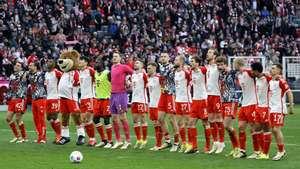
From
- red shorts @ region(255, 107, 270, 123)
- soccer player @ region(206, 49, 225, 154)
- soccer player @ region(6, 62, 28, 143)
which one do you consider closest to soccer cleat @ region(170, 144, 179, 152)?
soccer player @ region(206, 49, 225, 154)

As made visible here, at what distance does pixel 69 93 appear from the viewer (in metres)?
25.1

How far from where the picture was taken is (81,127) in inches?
987

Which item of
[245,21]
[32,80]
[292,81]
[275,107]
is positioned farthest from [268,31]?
[275,107]

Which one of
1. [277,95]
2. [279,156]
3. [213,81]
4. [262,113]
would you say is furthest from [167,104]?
[279,156]

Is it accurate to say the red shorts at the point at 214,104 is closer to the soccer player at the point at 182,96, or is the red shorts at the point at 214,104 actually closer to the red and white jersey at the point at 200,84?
the red and white jersey at the point at 200,84

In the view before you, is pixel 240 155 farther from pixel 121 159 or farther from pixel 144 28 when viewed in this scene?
pixel 144 28

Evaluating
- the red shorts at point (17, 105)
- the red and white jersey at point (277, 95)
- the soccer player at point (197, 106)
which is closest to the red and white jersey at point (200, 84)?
the soccer player at point (197, 106)

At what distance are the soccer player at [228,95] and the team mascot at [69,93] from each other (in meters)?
4.46

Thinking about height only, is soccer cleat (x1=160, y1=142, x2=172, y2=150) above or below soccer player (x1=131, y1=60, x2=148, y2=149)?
below

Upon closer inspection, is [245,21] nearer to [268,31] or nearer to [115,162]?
[268,31]

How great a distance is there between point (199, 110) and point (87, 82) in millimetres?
3679

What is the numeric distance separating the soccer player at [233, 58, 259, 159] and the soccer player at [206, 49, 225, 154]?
0.89 meters

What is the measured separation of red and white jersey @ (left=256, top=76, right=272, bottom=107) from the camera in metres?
21.2

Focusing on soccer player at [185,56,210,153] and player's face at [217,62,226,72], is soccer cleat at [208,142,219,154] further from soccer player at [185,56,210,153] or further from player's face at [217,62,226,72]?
player's face at [217,62,226,72]
